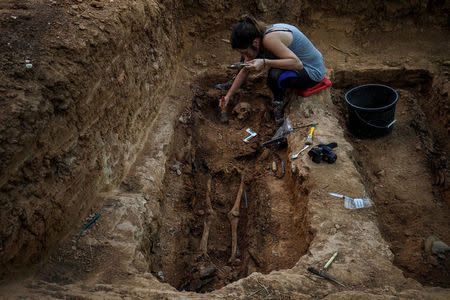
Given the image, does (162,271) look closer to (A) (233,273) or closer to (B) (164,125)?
(A) (233,273)

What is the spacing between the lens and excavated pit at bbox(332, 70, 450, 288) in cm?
315

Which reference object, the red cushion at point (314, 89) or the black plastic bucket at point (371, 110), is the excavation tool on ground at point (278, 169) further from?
the black plastic bucket at point (371, 110)

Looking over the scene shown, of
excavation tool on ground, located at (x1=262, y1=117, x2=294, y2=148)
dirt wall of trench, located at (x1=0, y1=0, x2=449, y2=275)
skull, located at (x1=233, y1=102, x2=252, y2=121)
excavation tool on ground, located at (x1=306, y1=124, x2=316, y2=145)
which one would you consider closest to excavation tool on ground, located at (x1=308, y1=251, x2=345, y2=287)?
excavation tool on ground, located at (x1=306, y1=124, x2=316, y2=145)

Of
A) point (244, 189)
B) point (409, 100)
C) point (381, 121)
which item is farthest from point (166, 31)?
point (409, 100)

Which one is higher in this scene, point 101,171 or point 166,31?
point 166,31

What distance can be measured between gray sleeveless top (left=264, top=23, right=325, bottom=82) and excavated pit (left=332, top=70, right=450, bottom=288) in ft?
2.97

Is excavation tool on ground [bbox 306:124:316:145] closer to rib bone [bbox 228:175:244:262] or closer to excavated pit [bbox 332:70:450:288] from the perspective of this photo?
excavated pit [bbox 332:70:450:288]

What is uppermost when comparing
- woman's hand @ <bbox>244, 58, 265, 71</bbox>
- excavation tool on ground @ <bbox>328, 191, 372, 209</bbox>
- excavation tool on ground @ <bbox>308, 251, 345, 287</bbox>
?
woman's hand @ <bbox>244, 58, 265, 71</bbox>

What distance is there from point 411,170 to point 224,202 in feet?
8.14

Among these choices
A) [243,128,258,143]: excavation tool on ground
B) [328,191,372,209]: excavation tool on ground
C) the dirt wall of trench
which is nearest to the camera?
the dirt wall of trench

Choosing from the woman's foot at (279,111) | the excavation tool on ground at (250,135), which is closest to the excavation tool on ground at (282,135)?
the woman's foot at (279,111)

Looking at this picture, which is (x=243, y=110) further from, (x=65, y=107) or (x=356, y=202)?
(x=65, y=107)

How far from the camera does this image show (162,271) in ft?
9.89

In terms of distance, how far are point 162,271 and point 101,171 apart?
44.2 inches
